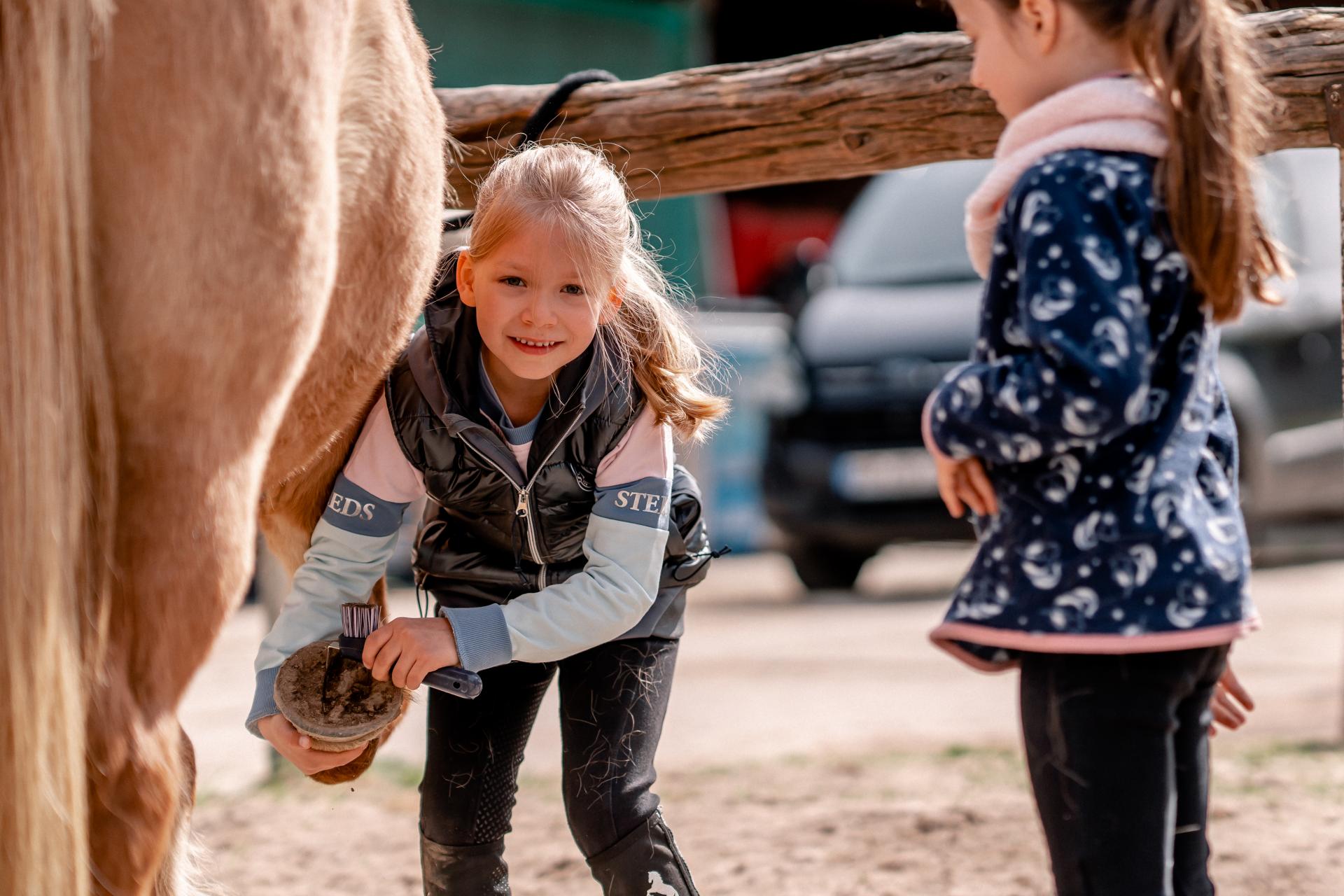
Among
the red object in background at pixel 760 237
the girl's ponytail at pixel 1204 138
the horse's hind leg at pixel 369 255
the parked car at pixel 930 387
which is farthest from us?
the red object in background at pixel 760 237

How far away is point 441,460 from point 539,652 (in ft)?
1.01

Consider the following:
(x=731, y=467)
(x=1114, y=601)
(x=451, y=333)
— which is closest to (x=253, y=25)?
(x=451, y=333)

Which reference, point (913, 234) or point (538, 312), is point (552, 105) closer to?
point (538, 312)

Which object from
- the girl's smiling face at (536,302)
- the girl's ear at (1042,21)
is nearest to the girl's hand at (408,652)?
the girl's smiling face at (536,302)

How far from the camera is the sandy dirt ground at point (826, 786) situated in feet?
10.1

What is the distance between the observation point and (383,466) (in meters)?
2.02

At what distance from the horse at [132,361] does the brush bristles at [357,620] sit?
39 cm

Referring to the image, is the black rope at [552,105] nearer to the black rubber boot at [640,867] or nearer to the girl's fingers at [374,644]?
the girl's fingers at [374,644]

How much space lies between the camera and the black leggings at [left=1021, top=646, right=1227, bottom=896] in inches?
59.3

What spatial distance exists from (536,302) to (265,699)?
0.64 m

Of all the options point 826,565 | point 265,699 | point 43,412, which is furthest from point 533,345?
point 826,565

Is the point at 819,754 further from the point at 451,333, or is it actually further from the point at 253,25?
the point at 253,25

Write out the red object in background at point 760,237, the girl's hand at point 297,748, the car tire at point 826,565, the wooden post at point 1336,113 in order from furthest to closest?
the red object in background at point 760,237 < the car tire at point 826,565 < the wooden post at point 1336,113 < the girl's hand at point 297,748

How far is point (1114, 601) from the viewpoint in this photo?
1473 millimetres
